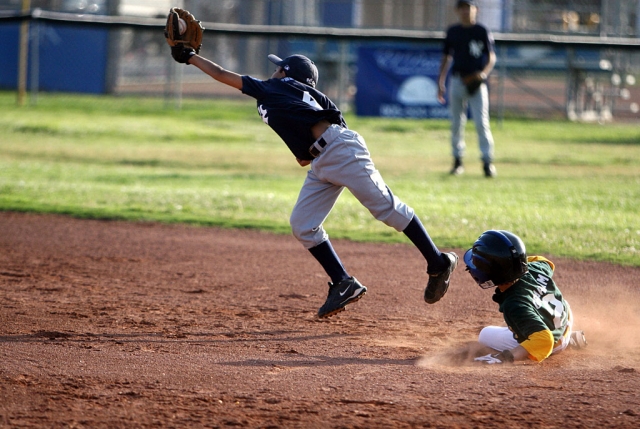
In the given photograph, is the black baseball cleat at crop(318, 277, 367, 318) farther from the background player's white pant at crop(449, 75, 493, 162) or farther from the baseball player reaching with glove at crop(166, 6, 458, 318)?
the background player's white pant at crop(449, 75, 493, 162)

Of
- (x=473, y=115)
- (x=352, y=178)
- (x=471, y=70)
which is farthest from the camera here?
(x=473, y=115)

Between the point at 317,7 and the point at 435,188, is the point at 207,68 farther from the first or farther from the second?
the point at 317,7

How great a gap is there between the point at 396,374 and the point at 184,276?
9.11 feet

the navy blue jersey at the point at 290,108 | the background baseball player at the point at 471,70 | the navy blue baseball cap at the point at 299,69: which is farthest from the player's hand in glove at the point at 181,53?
the background baseball player at the point at 471,70

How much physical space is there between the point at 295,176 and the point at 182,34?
7134 mm

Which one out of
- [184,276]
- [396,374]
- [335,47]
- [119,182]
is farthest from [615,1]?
[396,374]

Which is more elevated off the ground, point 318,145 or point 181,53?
point 181,53

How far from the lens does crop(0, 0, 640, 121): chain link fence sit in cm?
2095

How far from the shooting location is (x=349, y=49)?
80.2 feet

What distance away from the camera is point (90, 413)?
11.6 feet

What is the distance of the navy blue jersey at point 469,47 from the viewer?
37.7 ft

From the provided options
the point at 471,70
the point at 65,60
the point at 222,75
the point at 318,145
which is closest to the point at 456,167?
the point at 471,70

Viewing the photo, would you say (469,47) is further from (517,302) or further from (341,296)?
(517,302)

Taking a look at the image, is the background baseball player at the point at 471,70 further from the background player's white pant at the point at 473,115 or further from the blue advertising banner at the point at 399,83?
the blue advertising banner at the point at 399,83
